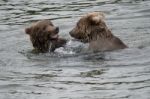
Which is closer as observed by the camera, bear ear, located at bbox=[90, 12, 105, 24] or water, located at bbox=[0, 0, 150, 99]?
water, located at bbox=[0, 0, 150, 99]

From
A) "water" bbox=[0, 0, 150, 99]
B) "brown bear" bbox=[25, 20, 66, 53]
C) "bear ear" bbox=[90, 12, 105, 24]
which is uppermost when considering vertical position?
"bear ear" bbox=[90, 12, 105, 24]

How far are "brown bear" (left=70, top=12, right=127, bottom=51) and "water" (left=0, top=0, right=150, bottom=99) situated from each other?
0.19 meters

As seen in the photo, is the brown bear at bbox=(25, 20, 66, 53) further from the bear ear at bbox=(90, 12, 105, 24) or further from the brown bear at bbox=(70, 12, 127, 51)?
the bear ear at bbox=(90, 12, 105, 24)

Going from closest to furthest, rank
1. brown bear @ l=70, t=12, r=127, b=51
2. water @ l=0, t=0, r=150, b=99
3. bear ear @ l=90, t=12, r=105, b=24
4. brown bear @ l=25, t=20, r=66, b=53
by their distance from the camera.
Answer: water @ l=0, t=0, r=150, b=99
brown bear @ l=70, t=12, r=127, b=51
bear ear @ l=90, t=12, r=105, b=24
brown bear @ l=25, t=20, r=66, b=53

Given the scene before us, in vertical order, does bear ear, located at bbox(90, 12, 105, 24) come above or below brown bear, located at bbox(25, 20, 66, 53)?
above

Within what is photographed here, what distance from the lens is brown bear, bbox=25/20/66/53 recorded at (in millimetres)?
12680

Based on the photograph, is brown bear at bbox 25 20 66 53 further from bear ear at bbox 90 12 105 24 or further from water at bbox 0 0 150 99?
bear ear at bbox 90 12 105 24

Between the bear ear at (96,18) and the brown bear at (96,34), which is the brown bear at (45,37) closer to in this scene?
the brown bear at (96,34)

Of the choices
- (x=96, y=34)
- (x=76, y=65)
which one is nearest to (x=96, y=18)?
(x=96, y=34)

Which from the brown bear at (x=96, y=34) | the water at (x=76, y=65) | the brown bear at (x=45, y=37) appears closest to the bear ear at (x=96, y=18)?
the brown bear at (x=96, y=34)

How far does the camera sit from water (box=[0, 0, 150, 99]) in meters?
9.75

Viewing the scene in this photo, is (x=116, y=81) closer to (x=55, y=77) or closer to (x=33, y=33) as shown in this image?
(x=55, y=77)

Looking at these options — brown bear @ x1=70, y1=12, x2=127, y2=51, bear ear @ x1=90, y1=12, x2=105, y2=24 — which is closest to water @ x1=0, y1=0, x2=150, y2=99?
brown bear @ x1=70, y1=12, x2=127, y2=51

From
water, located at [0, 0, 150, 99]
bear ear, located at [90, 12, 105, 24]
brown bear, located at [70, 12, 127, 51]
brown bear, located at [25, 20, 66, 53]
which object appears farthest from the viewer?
brown bear, located at [25, 20, 66, 53]
